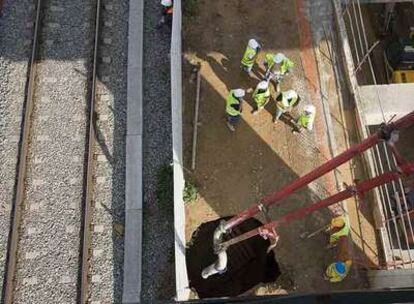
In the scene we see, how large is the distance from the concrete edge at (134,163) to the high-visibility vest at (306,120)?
3.82 meters

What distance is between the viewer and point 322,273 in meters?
12.8

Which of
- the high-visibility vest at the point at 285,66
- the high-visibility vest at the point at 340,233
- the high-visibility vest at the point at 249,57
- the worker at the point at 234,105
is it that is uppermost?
the high-visibility vest at the point at 249,57

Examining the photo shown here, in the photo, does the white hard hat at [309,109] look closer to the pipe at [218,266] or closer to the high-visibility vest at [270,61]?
the high-visibility vest at [270,61]

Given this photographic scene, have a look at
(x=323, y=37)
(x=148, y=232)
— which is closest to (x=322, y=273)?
(x=148, y=232)

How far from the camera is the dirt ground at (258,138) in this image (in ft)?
42.6

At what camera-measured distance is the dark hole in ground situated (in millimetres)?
12500

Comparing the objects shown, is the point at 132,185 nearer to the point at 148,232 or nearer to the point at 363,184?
the point at 148,232

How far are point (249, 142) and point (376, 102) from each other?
3.37 metres

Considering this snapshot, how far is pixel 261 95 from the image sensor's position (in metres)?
13.3

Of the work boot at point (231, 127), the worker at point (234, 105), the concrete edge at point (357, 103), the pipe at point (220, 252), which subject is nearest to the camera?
the pipe at point (220, 252)

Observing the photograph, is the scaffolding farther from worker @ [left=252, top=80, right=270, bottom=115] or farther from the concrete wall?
worker @ [left=252, top=80, right=270, bottom=115]

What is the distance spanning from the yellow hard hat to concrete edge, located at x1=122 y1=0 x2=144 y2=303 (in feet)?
14.0

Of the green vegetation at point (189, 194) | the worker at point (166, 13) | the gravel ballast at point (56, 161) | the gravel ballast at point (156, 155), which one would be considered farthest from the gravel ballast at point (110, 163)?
the green vegetation at point (189, 194)

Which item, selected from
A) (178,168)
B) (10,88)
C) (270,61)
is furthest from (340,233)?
(10,88)
